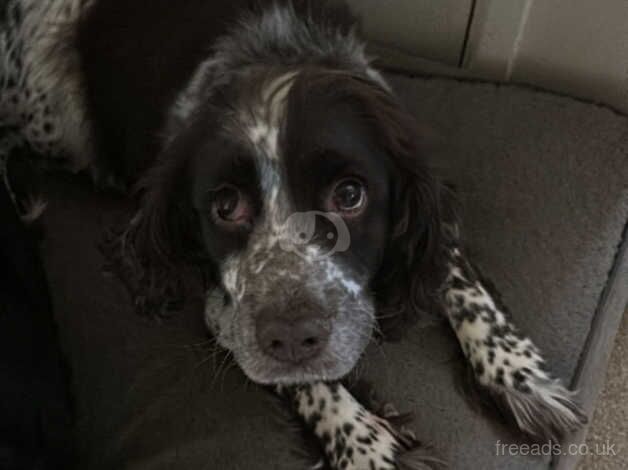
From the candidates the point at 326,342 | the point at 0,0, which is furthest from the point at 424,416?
the point at 0,0

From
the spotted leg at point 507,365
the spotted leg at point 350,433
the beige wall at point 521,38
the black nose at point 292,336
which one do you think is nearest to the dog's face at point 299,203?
the black nose at point 292,336

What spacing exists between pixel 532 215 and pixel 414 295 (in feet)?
1.86

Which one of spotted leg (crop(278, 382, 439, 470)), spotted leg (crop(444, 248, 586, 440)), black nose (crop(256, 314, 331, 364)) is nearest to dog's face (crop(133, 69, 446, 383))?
black nose (crop(256, 314, 331, 364))

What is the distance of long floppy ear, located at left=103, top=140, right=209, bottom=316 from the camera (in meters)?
2.01

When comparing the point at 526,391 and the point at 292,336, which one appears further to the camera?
the point at 526,391

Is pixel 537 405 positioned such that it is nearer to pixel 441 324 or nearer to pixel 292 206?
pixel 441 324

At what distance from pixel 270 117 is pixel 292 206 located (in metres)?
0.19

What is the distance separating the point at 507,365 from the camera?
2062mm

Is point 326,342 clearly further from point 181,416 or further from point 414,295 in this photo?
point 181,416

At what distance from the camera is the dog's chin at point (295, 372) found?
177 centimetres

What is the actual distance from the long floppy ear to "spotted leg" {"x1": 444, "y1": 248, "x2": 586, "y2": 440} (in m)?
0.66

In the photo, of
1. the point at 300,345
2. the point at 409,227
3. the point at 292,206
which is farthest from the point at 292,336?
the point at 409,227

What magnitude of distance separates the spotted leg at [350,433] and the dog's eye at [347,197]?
1.46ft

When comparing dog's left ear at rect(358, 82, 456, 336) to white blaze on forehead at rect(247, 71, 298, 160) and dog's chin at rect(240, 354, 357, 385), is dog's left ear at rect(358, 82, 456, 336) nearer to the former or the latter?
white blaze on forehead at rect(247, 71, 298, 160)
